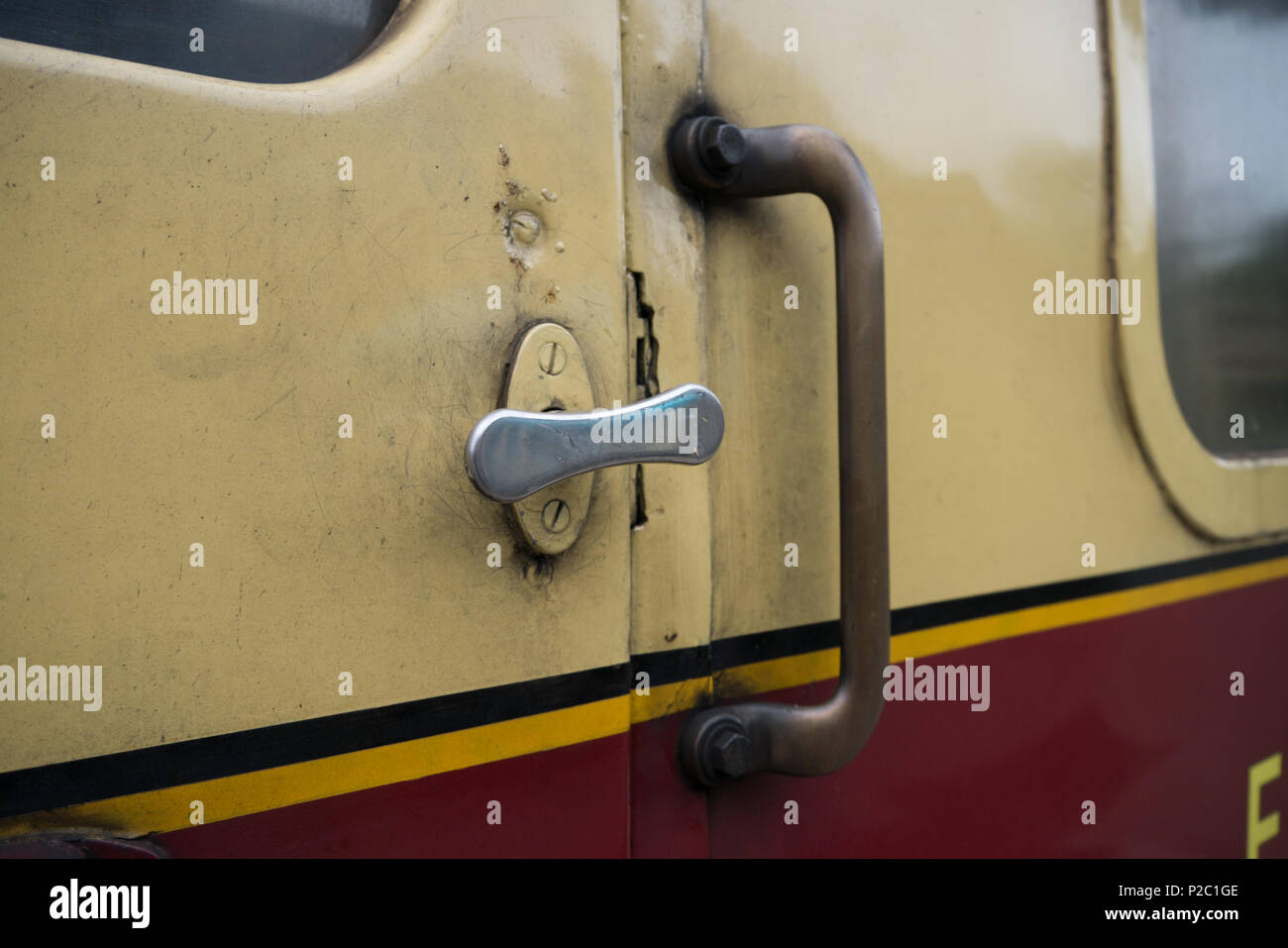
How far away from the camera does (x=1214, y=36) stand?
140 cm

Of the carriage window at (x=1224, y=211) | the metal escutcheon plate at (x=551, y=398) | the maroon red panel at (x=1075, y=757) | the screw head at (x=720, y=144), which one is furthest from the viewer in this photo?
the carriage window at (x=1224, y=211)

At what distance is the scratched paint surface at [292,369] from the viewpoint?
0.54m

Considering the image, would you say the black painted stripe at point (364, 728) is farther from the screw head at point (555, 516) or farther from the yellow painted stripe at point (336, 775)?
the screw head at point (555, 516)

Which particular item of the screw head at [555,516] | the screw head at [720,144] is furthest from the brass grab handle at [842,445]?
the screw head at [555,516]

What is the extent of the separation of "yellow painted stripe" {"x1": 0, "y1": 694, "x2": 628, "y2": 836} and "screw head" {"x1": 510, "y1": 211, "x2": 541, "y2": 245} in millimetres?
349

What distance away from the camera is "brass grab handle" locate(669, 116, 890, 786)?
→ 2.68ft

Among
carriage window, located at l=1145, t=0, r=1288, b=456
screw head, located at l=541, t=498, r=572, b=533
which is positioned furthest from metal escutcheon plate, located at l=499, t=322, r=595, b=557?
carriage window, located at l=1145, t=0, r=1288, b=456

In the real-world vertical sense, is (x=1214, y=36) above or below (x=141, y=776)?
above

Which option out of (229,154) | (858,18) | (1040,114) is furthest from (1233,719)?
(229,154)

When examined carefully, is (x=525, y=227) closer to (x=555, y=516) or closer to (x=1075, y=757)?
(x=555, y=516)

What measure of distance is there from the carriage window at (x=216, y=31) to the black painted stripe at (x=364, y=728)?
0.42 m

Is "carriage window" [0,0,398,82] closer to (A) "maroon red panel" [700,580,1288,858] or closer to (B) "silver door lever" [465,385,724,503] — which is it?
(B) "silver door lever" [465,385,724,503]
